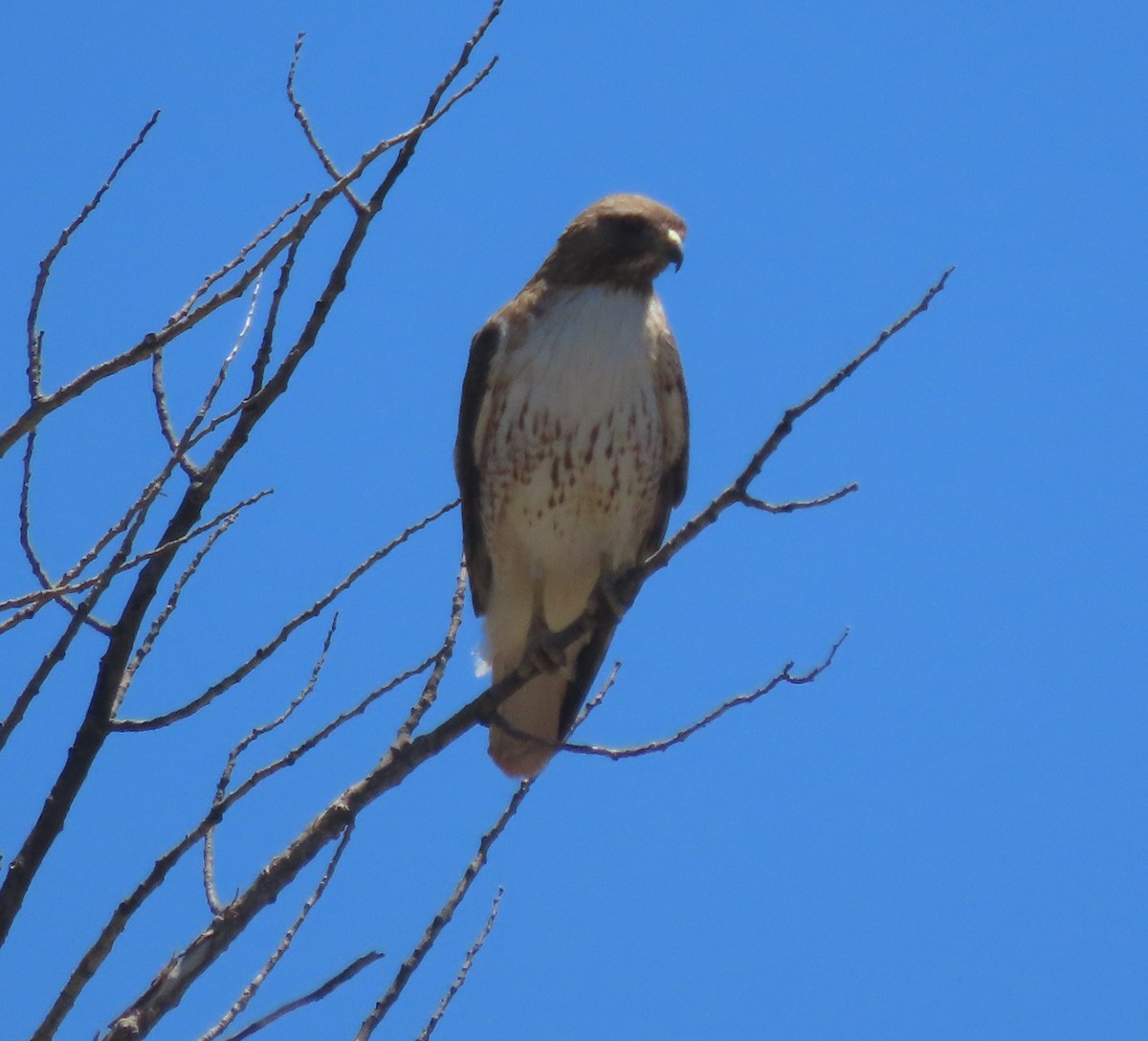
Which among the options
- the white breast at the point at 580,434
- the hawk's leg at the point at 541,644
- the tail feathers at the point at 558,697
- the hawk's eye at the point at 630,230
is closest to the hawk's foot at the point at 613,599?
the hawk's leg at the point at 541,644

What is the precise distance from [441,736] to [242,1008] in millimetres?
828

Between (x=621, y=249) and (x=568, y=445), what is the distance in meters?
0.79

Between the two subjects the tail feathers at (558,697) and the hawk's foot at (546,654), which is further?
the tail feathers at (558,697)

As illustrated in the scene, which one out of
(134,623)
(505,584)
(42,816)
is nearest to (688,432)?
(505,584)

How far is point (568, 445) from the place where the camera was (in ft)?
15.8

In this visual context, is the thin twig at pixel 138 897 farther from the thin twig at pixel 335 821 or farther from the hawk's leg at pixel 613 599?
the hawk's leg at pixel 613 599

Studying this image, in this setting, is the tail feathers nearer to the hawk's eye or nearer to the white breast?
the white breast

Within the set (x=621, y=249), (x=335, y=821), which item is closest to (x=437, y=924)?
(x=335, y=821)

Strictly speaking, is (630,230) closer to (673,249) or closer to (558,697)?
(673,249)

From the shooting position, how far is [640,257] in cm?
519

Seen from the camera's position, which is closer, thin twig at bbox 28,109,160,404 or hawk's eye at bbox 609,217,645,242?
thin twig at bbox 28,109,160,404

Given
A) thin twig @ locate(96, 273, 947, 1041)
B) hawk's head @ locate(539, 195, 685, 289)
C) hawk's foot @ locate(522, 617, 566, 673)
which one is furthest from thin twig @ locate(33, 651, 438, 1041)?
hawk's head @ locate(539, 195, 685, 289)

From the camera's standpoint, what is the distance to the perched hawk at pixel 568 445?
483 centimetres

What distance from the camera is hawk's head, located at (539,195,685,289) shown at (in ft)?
17.0
